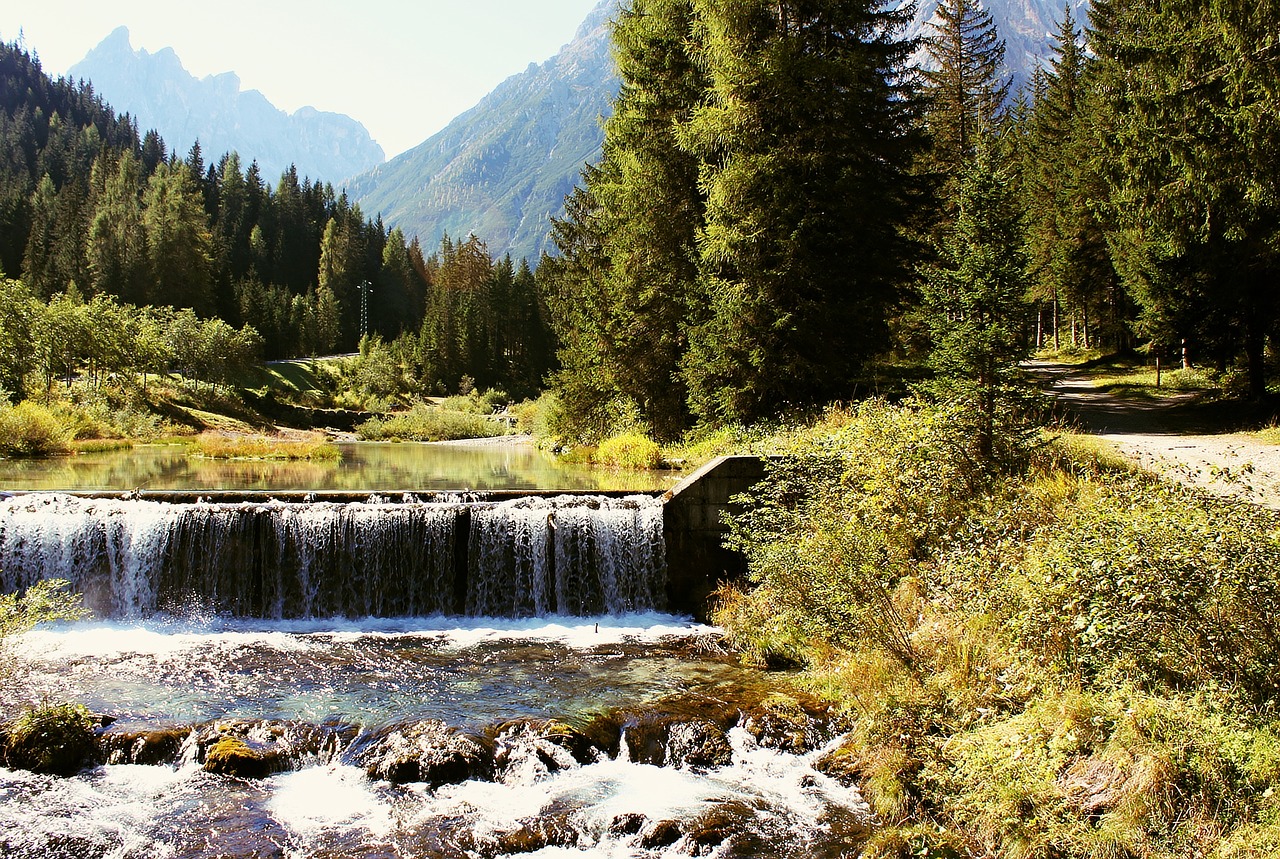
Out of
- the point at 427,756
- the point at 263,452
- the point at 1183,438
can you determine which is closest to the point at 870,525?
the point at 427,756

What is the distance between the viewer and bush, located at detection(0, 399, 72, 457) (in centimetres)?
2647

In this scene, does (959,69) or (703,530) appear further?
(959,69)

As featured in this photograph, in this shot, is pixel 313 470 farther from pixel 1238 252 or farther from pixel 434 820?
pixel 1238 252

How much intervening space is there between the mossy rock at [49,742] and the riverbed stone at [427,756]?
9.18 ft

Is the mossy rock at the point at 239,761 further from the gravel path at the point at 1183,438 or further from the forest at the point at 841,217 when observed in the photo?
the forest at the point at 841,217

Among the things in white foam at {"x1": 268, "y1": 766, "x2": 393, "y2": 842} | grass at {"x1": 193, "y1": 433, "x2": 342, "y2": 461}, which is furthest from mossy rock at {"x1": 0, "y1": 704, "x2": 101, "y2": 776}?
grass at {"x1": 193, "y1": 433, "x2": 342, "y2": 461}

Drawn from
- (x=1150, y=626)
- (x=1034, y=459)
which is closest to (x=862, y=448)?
(x=1034, y=459)

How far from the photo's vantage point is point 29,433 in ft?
88.9

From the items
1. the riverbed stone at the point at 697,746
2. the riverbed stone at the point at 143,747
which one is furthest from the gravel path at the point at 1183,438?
the riverbed stone at the point at 143,747

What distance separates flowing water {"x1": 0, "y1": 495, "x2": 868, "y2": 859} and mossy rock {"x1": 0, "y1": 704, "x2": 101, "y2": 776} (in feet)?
0.47

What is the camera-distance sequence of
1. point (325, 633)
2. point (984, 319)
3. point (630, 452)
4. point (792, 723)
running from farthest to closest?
point (630, 452), point (984, 319), point (325, 633), point (792, 723)

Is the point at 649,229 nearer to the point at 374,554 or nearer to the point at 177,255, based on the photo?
the point at 374,554

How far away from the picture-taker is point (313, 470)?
26000mm

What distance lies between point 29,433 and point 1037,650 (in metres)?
30.6
